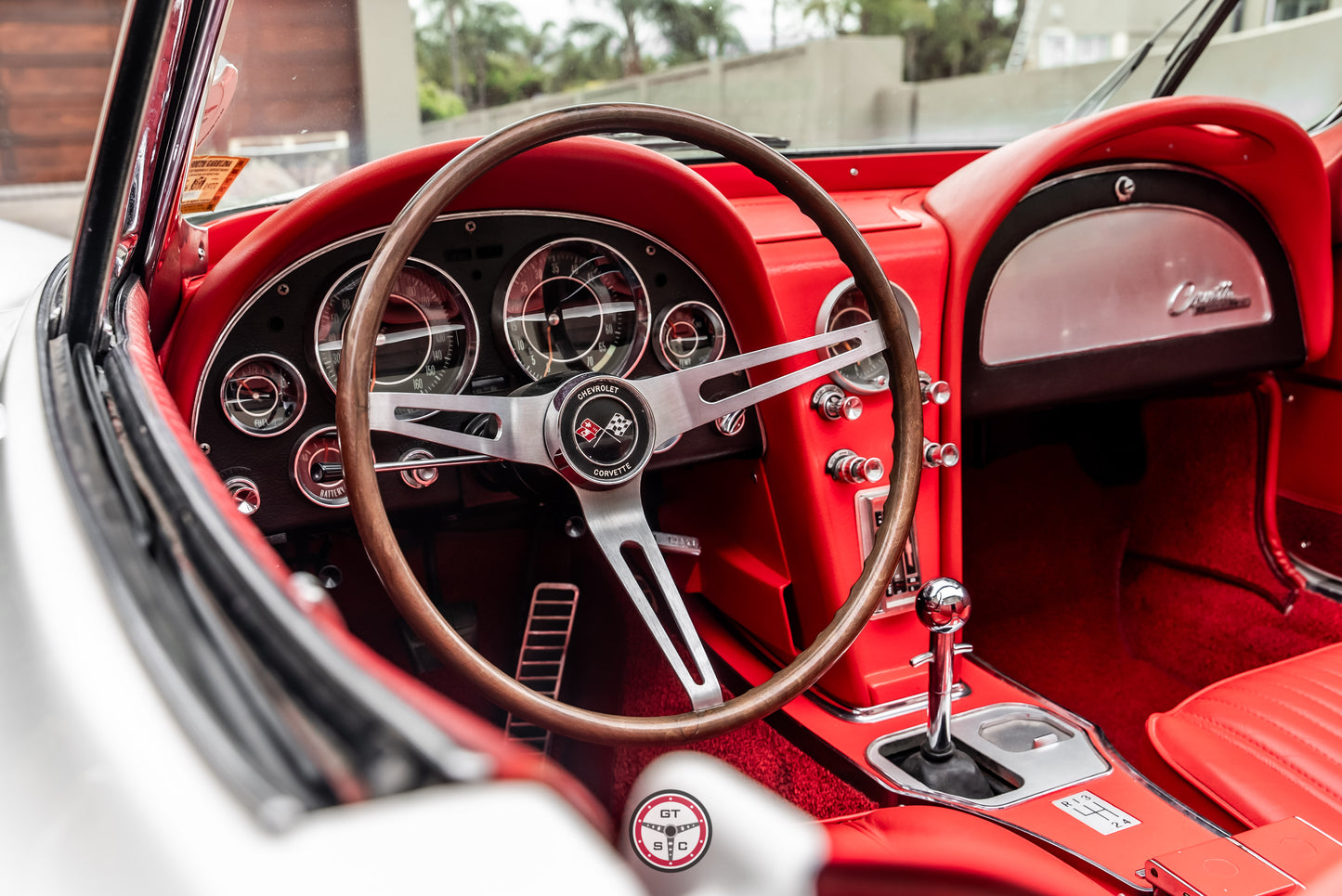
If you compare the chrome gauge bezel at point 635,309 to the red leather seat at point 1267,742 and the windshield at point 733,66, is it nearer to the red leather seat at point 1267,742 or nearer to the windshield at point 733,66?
the windshield at point 733,66

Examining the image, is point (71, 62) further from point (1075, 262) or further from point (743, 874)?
point (743, 874)

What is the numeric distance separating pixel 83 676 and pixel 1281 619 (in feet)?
7.09

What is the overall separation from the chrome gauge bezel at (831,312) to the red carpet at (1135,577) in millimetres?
795

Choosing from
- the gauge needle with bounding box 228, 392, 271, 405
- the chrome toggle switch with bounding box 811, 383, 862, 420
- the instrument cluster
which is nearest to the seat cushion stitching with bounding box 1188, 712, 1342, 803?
the chrome toggle switch with bounding box 811, 383, 862, 420

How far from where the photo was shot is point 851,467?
149 cm

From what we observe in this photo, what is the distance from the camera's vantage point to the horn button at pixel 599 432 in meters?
1.17

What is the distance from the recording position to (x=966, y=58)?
648 cm

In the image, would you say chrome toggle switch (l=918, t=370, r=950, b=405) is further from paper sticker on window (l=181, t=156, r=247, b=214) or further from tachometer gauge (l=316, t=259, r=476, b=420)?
paper sticker on window (l=181, t=156, r=247, b=214)

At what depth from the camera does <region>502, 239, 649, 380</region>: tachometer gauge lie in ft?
4.58

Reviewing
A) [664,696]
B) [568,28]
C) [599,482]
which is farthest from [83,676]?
[568,28]

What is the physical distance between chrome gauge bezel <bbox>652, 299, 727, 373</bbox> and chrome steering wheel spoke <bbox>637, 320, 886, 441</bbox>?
6.4 inches

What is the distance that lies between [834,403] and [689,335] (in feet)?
0.79

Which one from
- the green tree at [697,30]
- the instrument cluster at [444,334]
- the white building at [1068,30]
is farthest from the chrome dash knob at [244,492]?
the white building at [1068,30]

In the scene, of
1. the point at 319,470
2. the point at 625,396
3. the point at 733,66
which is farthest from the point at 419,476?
the point at 733,66
